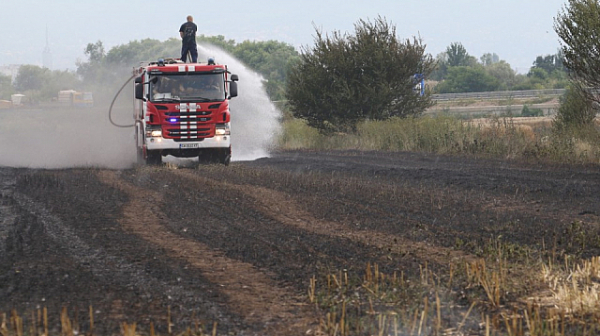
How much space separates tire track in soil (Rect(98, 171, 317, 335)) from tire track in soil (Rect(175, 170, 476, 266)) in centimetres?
167

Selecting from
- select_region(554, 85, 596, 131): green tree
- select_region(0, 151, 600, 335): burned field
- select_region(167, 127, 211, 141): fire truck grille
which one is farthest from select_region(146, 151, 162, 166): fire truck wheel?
select_region(554, 85, 596, 131): green tree

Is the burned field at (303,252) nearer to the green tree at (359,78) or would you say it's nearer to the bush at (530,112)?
the green tree at (359,78)

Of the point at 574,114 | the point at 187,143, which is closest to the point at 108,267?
the point at 187,143

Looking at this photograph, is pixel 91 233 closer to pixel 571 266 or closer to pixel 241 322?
pixel 241 322

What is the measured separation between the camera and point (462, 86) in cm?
9988

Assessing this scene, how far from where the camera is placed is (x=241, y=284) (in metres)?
7.22

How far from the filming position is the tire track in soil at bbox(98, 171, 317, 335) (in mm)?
6066

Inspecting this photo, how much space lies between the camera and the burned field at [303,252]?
615cm

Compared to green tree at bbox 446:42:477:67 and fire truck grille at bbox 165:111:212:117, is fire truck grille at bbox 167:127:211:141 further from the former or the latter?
green tree at bbox 446:42:477:67

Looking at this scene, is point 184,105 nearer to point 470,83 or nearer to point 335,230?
point 335,230

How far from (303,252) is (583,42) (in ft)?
45.6

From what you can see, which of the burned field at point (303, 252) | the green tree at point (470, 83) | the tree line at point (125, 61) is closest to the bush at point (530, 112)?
the green tree at point (470, 83)

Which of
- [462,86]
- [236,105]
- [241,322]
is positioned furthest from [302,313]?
[462,86]

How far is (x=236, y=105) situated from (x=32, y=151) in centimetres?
765
